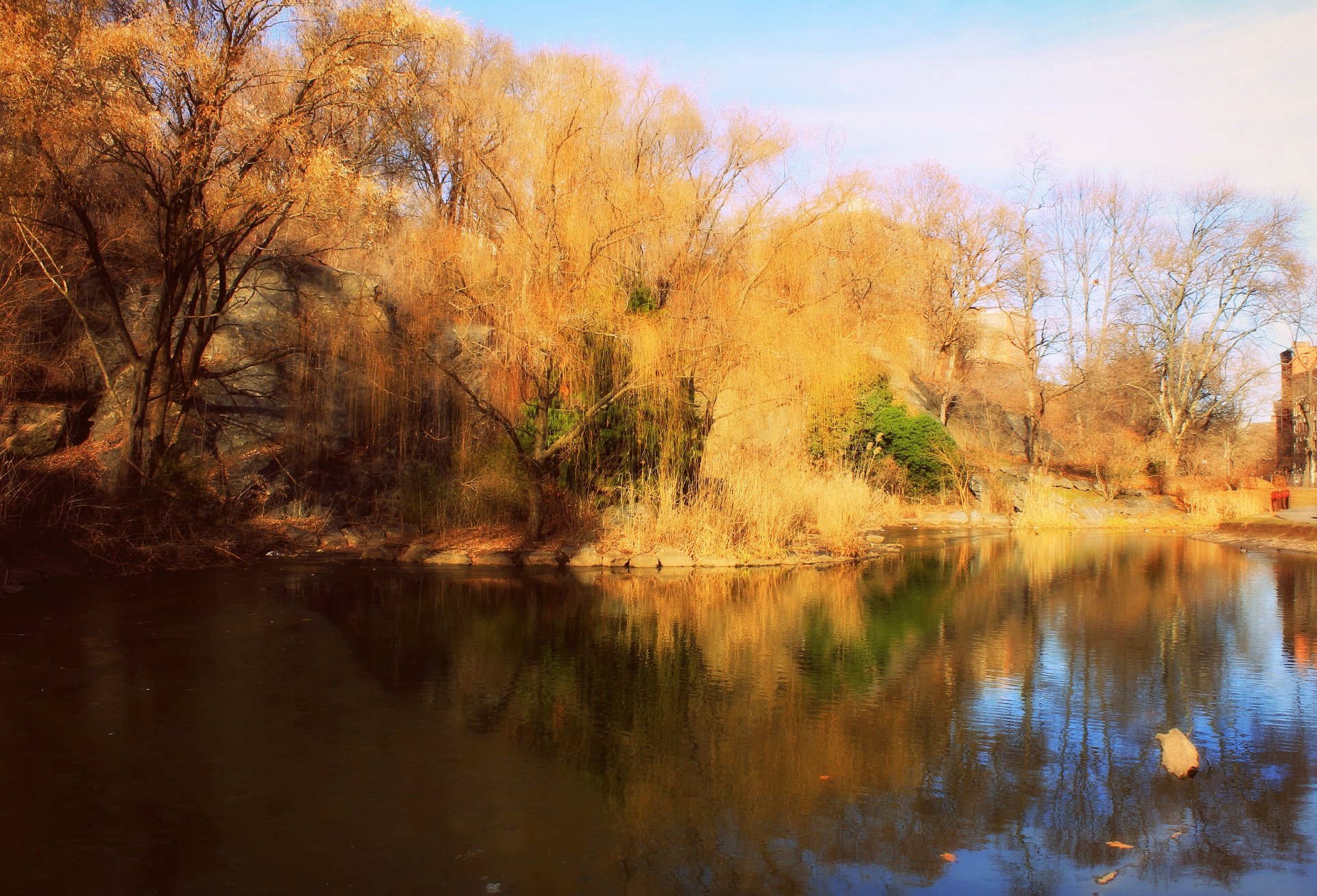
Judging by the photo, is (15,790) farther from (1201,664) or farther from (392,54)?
(392,54)

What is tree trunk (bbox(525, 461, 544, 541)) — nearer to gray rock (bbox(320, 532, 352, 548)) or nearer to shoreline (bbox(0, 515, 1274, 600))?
shoreline (bbox(0, 515, 1274, 600))

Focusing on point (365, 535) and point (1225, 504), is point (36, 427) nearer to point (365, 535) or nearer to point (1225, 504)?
point (365, 535)

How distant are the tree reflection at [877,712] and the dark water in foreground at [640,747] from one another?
3cm

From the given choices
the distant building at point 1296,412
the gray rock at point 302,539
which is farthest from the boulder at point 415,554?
the distant building at point 1296,412

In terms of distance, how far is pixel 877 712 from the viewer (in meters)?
7.06

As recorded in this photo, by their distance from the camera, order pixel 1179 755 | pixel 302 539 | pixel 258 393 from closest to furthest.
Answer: pixel 1179 755 < pixel 302 539 < pixel 258 393

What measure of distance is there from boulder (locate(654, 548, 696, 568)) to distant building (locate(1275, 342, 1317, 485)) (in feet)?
101

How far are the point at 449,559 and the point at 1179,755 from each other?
492 inches

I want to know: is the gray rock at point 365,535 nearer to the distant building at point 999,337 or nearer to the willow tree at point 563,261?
the willow tree at point 563,261

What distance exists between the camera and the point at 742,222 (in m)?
18.2

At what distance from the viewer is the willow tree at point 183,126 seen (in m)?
12.9

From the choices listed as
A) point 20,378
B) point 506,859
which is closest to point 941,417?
point 20,378

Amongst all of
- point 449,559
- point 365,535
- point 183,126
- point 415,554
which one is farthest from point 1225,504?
point 183,126

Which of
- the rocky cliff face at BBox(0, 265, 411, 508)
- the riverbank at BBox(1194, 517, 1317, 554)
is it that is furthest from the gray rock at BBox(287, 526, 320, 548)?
the riverbank at BBox(1194, 517, 1317, 554)
